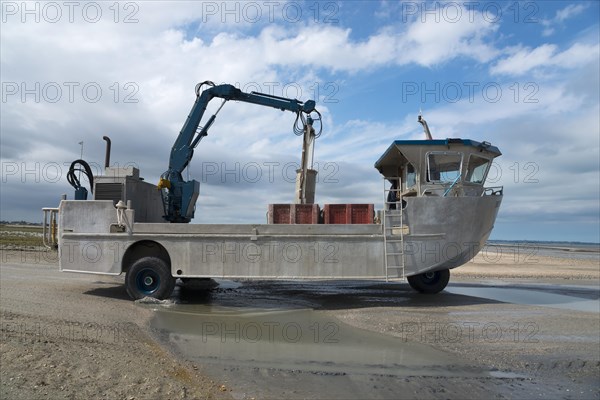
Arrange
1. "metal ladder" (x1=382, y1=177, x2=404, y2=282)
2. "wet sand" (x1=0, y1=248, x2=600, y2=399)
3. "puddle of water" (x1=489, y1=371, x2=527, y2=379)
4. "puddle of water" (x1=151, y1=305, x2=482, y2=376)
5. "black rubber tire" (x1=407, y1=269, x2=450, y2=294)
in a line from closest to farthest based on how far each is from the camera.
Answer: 1. "wet sand" (x1=0, y1=248, x2=600, y2=399)
2. "puddle of water" (x1=489, y1=371, x2=527, y2=379)
3. "puddle of water" (x1=151, y1=305, x2=482, y2=376)
4. "metal ladder" (x1=382, y1=177, x2=404, y2=282)
5. "black rubber tire" (x1=407, y1=269, x2=450, y2=294)

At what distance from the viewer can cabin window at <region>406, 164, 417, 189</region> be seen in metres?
11.6

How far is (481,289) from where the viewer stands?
46.3 feet

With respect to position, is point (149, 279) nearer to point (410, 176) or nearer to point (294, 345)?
point (294, 345)

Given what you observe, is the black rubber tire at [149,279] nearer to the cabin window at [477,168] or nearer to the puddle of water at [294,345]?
the puddle of water at [294,345]

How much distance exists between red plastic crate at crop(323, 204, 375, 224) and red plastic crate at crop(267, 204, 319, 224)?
0.29 meters

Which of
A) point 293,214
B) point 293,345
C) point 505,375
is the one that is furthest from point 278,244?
point 505,375

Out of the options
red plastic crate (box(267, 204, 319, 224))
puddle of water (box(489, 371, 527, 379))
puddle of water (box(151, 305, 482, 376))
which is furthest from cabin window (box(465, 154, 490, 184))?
puddle of water (box(489, 371, 527, 379))

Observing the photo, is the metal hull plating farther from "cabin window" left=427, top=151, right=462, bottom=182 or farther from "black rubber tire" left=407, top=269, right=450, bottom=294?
"black rubber tire" left=407, top=269, right=450, bottom=294

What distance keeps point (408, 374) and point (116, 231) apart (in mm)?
7870


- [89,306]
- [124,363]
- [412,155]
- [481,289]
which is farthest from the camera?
[481,289]

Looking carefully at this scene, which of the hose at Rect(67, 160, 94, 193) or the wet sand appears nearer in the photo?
the wet sand

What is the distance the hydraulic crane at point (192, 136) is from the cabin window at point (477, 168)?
4353 millimetres

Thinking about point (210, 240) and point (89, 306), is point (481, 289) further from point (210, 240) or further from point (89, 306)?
point (89, 306)

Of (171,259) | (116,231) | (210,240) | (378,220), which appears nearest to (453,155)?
(378,220)
